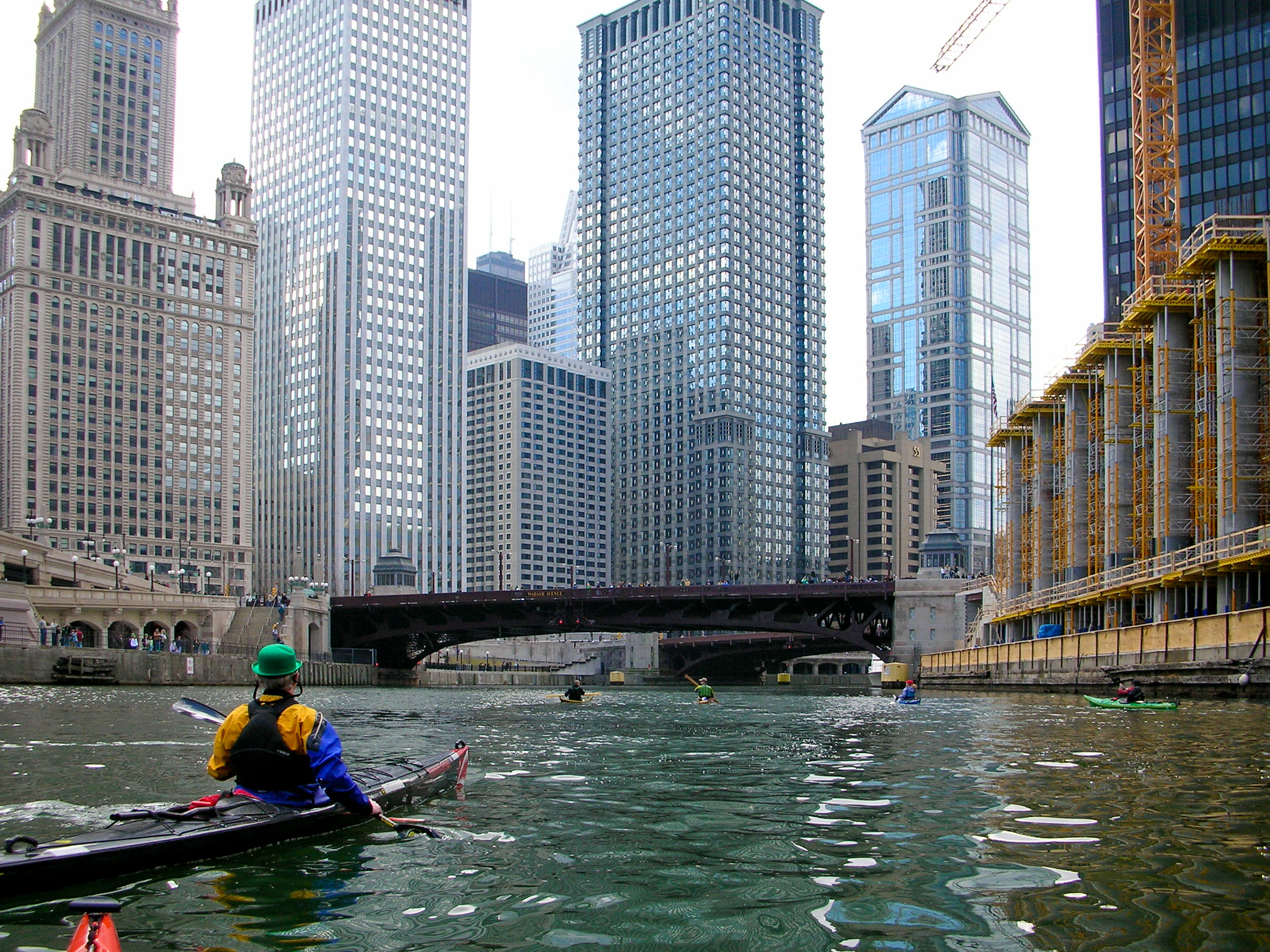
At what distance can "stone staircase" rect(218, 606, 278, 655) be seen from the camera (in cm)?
10750

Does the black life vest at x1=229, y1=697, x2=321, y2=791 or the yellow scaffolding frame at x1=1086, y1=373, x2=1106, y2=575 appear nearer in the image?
the black life vest at x1=229, y1=697, x2=321, y2=791

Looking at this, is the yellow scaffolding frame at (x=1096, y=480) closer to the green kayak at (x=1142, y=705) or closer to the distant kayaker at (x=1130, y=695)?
the green kayak at (x=1142, y=705)

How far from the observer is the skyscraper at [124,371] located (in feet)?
554

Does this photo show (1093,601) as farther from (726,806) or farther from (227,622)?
(227,622)

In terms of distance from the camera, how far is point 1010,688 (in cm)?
6938


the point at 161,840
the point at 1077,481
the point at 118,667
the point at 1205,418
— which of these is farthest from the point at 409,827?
the point at 1077,481

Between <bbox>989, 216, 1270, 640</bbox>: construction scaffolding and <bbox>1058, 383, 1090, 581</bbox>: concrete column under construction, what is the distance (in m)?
0.11

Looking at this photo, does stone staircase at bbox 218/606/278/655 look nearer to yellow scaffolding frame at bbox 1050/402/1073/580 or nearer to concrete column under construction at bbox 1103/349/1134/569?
yellow scaffolding frame at bbox 1050/402/1073/580

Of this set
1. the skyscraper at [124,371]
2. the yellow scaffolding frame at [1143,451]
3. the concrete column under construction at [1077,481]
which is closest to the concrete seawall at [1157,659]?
the yellow scaffolding frame at [1143,451]

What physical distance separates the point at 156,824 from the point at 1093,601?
2692 inches

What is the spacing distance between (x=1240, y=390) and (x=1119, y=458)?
17.6 meters

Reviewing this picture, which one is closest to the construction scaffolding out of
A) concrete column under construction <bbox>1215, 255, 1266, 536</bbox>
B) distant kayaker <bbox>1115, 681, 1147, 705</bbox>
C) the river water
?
concrete column under construction <bbox>1215, 255, 1266, 536</bbox>

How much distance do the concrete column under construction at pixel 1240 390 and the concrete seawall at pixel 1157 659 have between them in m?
10.3

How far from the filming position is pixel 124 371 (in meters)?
178
